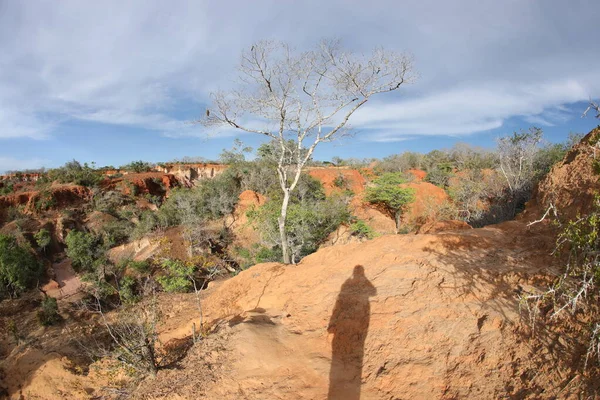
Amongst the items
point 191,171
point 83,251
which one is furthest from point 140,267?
point 191,171

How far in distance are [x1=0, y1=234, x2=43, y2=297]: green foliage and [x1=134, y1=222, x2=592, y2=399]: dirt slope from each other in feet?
33.9

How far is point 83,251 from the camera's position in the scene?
1589 cm

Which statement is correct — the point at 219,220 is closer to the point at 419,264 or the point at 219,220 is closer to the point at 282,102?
the point at 282,102

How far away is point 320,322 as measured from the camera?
207 inches

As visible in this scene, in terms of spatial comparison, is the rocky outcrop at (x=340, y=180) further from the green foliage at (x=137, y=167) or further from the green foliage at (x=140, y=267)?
the green foliage at (x=137, y=167)

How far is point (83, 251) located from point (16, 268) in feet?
10.5

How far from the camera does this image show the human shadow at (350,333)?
400 centimetres

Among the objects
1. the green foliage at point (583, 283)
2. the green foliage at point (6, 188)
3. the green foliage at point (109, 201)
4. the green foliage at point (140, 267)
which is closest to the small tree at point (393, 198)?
the green foliage at point (140, 267)

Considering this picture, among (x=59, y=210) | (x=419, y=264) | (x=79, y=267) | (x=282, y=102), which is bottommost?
(x=79, y=267)

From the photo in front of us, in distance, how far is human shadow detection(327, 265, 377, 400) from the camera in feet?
13.1

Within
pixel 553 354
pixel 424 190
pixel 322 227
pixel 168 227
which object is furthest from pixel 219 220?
pixel 553 354

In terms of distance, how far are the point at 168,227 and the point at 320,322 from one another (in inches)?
513

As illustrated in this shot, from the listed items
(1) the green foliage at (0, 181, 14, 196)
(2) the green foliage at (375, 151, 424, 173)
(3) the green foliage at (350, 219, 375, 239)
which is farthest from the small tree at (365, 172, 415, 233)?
(1) the green foliage at (0, 181, 14, 196)

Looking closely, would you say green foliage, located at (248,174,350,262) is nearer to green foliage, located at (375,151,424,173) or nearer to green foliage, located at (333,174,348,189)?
green foliage, located at (333,174,348,189)
